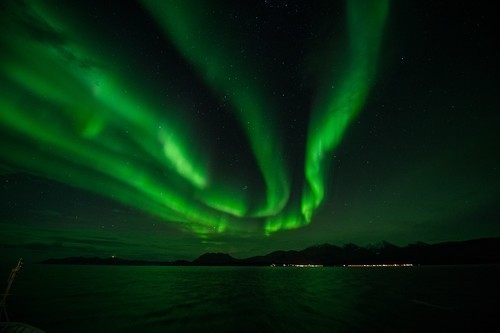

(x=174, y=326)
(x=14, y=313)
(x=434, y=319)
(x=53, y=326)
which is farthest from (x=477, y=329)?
(x=14, y=313)

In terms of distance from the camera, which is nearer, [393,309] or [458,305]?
[393,309]

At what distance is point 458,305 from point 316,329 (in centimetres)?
2328

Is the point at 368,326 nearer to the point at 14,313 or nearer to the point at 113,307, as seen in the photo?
the point at 113,307

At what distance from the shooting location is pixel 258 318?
23297mm

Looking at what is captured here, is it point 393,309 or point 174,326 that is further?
point 393,309

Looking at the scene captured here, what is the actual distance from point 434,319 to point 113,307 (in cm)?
3308

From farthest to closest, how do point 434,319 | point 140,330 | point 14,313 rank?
point 14,313 < point 434,319 < point 140,330

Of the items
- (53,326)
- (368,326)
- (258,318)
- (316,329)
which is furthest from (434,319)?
(53,326)

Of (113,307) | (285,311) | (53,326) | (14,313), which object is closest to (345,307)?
(285,311)

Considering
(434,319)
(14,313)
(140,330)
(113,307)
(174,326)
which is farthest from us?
(113,307)

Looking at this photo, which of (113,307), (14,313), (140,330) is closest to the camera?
(140,330)

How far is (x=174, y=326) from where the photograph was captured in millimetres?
20562

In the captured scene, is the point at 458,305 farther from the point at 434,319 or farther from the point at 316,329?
the point at 316,329

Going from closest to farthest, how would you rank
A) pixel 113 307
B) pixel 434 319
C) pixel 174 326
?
pixel 174 326 → pixel 434 319 → pixel 113 307
